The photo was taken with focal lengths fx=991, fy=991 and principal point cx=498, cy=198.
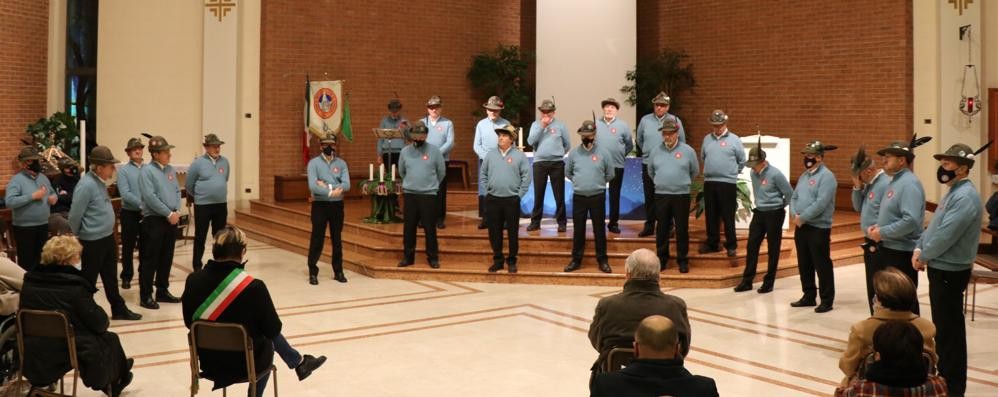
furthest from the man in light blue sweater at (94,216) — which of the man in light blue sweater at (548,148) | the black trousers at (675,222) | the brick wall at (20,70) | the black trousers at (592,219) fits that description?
the brick wall at (20,70)

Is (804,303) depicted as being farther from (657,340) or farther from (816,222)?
(657,340)

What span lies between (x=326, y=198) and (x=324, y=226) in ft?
1.14

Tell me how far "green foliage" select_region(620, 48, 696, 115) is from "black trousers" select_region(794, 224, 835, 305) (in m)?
6.80

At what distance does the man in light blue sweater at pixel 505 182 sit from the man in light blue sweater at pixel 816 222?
2851 millimetres

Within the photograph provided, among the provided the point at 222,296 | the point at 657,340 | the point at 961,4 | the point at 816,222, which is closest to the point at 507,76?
the point at 961,4

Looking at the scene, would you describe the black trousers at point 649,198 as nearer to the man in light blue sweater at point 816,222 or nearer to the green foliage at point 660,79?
the man in light blue sweater at point 816,222

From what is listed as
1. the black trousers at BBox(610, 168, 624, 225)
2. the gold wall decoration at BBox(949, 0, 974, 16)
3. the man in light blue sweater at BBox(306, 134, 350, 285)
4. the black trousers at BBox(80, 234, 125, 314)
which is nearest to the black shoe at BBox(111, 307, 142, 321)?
the black trousers at BBox(80, 234, 125, 314)

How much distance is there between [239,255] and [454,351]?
270 cm

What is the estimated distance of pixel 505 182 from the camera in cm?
1055

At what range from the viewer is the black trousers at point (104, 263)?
8.35 metres

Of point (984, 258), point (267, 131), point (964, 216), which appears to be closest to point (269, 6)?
point (267, 131)

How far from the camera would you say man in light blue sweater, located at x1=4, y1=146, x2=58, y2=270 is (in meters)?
9.01

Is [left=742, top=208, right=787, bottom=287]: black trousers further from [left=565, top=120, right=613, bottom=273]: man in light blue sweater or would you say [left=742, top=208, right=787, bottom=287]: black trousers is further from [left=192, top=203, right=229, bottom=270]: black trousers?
[left=192, top=203, right=229, bottom=270]: black trousers

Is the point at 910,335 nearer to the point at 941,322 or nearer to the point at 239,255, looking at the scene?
the point at 941,322
